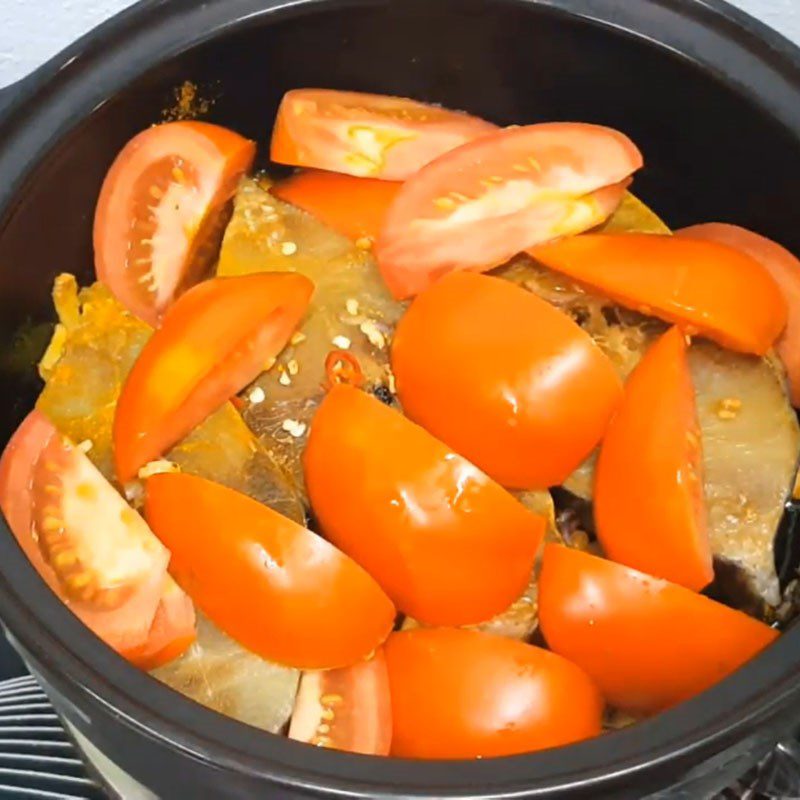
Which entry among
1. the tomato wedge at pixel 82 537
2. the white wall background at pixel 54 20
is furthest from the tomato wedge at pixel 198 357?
the white wall background at pixel 54 20

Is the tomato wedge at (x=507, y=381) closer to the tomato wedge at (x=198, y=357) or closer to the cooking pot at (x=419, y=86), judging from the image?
the tomato wedge at (x=198, y=357)

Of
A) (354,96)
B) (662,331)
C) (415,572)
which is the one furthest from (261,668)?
(354,96)

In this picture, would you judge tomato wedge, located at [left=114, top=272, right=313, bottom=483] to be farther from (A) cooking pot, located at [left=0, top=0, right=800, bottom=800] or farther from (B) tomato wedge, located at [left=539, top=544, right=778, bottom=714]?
(B) tomato wedge, located at [left=539, top=544, right=778, bottom=714]

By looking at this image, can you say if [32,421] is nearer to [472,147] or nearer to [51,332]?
[51,332]

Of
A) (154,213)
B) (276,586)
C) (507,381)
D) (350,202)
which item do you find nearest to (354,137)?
(350,202)

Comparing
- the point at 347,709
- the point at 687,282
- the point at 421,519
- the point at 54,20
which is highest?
the point at 54,20

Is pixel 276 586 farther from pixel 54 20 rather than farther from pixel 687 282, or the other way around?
pixel 54 20
